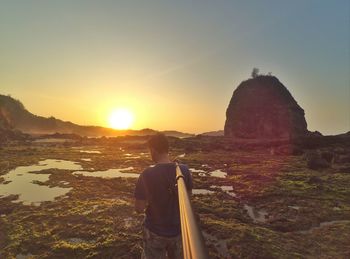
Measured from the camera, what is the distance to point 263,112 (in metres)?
93.4

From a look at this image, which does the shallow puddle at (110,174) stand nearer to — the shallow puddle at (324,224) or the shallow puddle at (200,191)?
the shallow puddle at (200,191)

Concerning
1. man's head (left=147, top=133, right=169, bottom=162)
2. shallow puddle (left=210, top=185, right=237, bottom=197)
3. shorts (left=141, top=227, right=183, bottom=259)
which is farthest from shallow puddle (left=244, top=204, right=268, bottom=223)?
man's head (left=147, top=133, right=169, bottom=162)

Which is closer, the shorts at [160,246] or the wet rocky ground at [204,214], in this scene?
the shorts at [160,246]

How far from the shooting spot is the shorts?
5.71m

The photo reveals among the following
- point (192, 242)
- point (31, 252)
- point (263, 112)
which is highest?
point (263, 112)

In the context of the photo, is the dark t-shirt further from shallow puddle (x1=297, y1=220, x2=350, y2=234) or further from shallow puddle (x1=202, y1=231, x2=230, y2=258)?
shallow puddle (x1=297, y1=220, x2=350, y2=234)

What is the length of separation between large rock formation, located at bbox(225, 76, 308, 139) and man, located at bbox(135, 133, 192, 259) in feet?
278

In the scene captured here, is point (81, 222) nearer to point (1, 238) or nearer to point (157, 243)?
point (1, 238)

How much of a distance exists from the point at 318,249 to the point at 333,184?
46.4 feet

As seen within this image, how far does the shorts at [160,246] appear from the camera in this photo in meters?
5.71

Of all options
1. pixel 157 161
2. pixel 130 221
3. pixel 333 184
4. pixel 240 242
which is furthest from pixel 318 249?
pixel 333 184

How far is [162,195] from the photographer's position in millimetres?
5449

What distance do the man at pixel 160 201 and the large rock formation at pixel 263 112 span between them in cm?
8479

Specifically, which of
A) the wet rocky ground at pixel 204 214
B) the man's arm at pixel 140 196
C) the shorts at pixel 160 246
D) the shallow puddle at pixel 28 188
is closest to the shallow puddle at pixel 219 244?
the wet rocky ground at pixel 204 214
